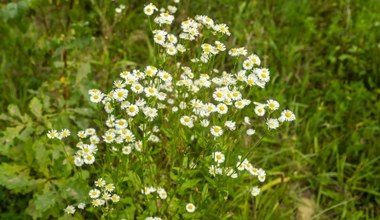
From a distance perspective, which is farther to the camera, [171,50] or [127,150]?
[171,50]

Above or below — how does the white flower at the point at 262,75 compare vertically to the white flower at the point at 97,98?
above

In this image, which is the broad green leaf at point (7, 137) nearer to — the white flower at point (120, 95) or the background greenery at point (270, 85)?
the background greenery at point (270, 85)

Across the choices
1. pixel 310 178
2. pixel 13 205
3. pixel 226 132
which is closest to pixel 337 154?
pixel 310 178

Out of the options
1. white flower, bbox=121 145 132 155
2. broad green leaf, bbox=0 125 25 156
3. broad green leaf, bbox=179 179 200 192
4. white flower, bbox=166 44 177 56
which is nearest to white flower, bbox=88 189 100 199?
white flower, bbox=121 145 132 155

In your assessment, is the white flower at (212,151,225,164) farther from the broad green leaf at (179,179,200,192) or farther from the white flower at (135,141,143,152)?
the white flower at (135,141,143,152)

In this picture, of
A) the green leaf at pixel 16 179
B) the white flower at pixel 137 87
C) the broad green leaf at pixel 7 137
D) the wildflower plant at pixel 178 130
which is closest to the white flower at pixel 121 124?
the wildflower plant at pixel 178 130

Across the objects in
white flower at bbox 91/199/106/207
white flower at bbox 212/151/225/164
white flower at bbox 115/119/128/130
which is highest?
white flower at bbox 115/119/128/130

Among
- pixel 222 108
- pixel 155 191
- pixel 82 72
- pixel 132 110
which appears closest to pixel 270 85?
pixel 82 72

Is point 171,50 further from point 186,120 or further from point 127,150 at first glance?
point 127,150
